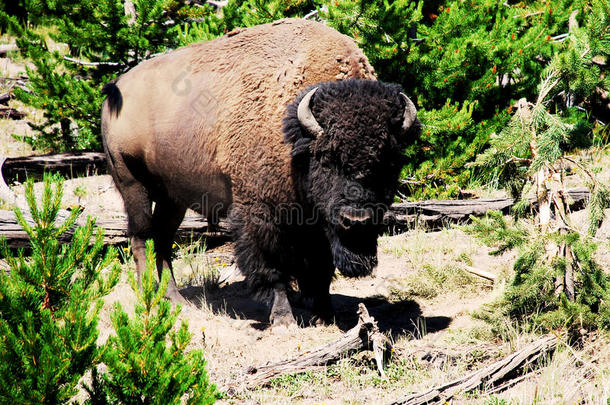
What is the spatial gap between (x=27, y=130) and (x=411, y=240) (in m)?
8.01

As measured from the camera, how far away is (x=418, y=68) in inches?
314

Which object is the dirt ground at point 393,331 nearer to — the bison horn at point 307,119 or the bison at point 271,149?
the bison at point 271,149

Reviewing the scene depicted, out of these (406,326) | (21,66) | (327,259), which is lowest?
(406,326)

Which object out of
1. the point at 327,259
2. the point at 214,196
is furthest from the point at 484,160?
the point at 214,196

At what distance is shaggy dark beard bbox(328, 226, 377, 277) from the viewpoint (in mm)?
4770

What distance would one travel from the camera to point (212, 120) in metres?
5.48

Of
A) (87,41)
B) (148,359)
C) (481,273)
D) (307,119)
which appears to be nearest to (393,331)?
(481,273)

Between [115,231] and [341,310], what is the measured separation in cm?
295

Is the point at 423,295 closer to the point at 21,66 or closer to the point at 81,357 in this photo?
the point at 81,357

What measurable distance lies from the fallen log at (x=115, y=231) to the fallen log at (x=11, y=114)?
547cm

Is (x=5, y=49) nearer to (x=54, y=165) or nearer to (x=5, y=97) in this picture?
(x=5, y=97)

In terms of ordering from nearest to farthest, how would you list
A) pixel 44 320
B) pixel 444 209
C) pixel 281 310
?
pixel 44 320
pixel 281 310
pixel 444 209

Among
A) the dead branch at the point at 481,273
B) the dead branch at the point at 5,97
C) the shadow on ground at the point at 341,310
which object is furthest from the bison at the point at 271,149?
the dead branch at the point at 5,97

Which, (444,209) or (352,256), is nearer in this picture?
(352,256)
